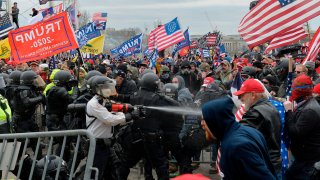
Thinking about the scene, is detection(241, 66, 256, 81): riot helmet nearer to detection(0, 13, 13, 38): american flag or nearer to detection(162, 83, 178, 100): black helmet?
detection(162, 83, 178, 100): black helmet

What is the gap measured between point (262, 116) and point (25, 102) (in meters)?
5.38

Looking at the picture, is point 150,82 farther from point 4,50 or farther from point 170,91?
point 4,50

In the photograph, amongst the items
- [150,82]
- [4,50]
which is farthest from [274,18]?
[4,50]

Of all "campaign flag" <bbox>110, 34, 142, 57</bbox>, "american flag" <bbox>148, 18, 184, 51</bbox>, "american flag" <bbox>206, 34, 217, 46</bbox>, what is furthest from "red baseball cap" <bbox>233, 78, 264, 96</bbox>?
"american flag" <bbox>206, 34, 217, 46</bbox>

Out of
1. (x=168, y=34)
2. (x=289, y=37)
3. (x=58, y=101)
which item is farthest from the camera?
(x=168, y=34)

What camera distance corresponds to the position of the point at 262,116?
5781mm

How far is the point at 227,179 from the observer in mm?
4203

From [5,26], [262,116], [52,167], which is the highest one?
[5,26]

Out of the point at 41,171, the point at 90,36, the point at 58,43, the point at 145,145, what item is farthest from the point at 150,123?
the point at 90,36

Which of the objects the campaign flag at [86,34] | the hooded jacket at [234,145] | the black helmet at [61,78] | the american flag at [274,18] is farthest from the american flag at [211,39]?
the hooded jacket at [234,145]

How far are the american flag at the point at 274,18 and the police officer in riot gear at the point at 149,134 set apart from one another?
1729mm

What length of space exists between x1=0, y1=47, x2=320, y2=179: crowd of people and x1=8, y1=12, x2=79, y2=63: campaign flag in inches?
28.9

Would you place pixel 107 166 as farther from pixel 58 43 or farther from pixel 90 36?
pixel 90 36

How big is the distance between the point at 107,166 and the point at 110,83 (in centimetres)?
122
